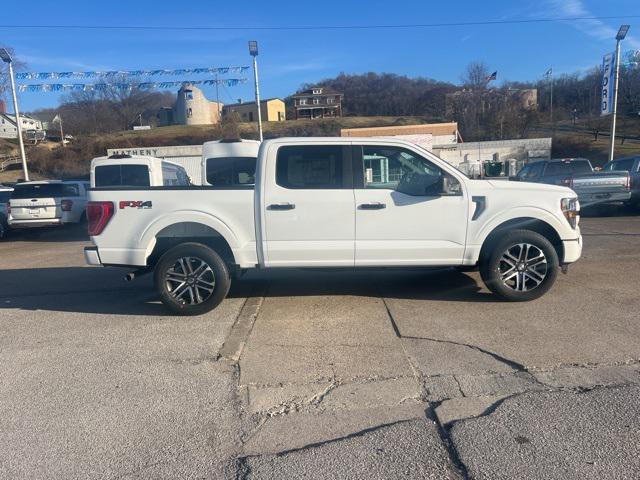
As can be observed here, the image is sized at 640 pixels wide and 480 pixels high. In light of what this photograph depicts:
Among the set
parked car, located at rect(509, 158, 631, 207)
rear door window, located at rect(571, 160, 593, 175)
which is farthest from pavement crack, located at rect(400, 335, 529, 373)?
rear door window, located at rect(571, 160, 593, 175)

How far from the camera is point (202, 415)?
3.60 metres

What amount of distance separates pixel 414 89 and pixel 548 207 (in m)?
115

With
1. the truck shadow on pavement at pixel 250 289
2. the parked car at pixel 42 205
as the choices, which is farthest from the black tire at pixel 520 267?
the parked car at pixel 42 205

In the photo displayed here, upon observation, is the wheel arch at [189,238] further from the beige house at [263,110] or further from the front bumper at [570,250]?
the beige house at [263,110]

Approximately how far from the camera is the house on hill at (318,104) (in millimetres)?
115875

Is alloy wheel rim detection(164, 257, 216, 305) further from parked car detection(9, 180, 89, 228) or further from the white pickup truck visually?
parked car detection(9, 180, 89, 228)

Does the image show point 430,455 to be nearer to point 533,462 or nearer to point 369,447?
point 369,447

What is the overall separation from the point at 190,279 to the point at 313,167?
1.95 meters

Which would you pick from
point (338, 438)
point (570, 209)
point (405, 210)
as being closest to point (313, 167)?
point (405, 210)

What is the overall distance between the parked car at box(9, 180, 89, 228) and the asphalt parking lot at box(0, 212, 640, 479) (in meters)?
8.09

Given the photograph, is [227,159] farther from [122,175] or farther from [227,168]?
[122,175]

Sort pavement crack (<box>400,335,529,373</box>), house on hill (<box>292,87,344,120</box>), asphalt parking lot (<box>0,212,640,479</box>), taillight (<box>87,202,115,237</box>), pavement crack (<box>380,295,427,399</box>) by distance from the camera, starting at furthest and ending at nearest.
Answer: house on hill (<box>292,87,344,120</box>), taillight (<box>87,202,115,237</box>), pavement crack (<box>400,335,529,373</box>), pavement crack (<box>380,295,427,399</box>), asphalt parking lot (<box>0,212,640,479</box>)

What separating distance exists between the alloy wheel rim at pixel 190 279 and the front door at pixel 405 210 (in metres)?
1.77

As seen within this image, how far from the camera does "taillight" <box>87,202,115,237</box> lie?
5.94m
